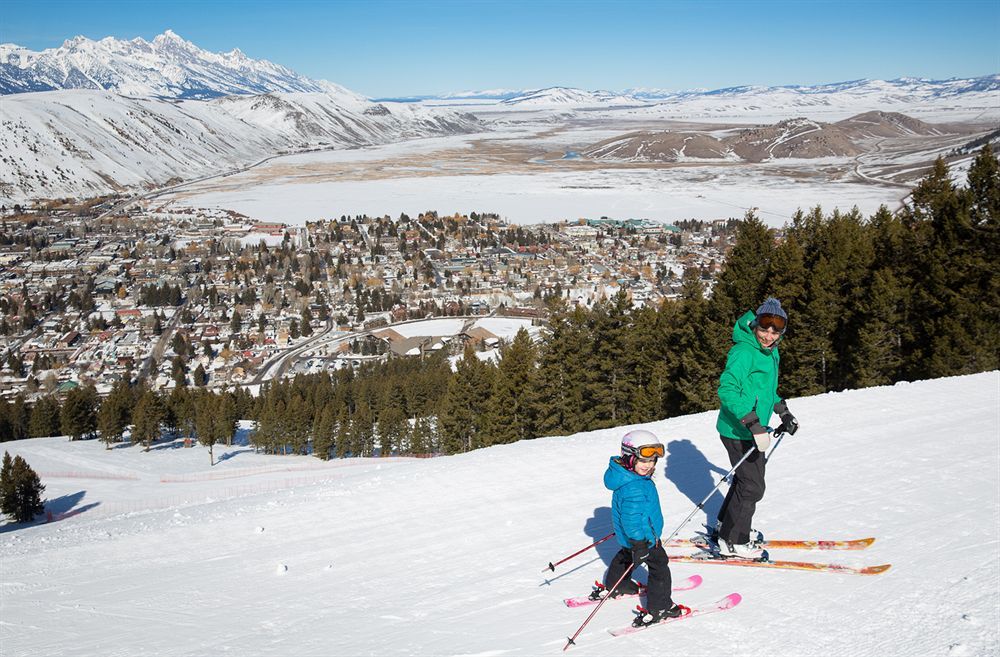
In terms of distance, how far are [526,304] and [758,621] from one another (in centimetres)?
7203

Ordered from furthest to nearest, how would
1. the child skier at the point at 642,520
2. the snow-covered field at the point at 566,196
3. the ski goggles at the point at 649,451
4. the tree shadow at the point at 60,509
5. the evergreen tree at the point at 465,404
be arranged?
the snow-covered field at the point at 566,196, the evergreen tree at the point at 465,404, the tree shadow at the point at 60,509, the child skier at the point at 642,520, the ski goggles at the point at 649,451

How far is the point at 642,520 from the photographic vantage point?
4562 millimetres

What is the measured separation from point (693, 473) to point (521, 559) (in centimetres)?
297

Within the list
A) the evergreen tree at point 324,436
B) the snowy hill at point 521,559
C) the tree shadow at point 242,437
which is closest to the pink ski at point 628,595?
the snowy hill at point 521,559

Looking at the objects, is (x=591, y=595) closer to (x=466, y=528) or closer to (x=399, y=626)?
(x=399, y=626)

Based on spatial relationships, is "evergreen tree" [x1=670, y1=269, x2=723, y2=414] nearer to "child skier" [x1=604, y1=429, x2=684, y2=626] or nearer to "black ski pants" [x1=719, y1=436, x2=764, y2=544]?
"black ski pants" [x1=719, y1=436, x2=764, y2=544]

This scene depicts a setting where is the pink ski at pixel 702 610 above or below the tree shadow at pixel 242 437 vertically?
above

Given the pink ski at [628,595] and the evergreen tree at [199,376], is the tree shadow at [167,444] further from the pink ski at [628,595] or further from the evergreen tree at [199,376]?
the pink ski at [628,595]

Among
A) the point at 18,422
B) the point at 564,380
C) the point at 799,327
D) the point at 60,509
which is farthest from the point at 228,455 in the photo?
the point at 799,327

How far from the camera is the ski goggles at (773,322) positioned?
16.4ft

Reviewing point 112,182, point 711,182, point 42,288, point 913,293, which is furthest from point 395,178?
point 913,293

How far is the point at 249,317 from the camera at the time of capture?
7581 centimetres

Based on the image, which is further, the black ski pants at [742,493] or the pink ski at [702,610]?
the black ski pants at [742,493]

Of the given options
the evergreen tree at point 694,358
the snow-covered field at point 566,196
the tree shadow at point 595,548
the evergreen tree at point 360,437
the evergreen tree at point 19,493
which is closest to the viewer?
the tree shadow at point 595,548
